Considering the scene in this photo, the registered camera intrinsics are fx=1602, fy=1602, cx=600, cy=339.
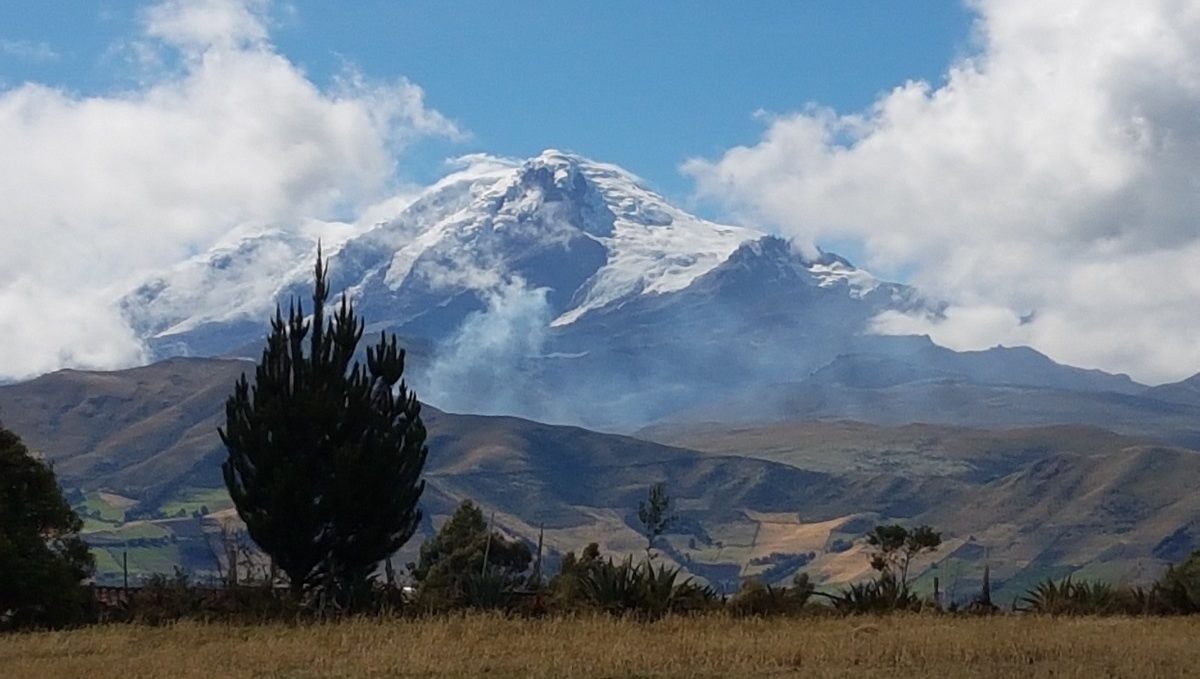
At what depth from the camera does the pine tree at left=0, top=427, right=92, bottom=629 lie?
2519 cm

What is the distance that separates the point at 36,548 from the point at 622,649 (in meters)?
13.0

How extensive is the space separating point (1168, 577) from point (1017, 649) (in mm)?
10285

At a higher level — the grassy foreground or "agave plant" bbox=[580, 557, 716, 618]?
"agave plant" bbox=[580, 557, 716, 618]

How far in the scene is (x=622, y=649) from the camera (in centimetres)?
1712

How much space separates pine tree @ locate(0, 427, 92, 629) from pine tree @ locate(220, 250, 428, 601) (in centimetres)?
532

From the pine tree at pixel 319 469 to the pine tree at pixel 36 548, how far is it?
5.32 m

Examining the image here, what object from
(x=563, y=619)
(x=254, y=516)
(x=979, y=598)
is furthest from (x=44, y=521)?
(x=979, y=598)

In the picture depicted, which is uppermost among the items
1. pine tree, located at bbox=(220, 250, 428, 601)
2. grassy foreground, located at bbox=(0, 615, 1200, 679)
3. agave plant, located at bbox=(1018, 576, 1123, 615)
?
pine tree, located at bbox=(220, 250, 428, 601)

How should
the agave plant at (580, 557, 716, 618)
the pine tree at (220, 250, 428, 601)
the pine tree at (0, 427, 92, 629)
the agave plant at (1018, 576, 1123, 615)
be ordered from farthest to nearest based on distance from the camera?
the pine tree at (220, 250, 428, 601) → the pine tree at (0, 427, 92, 629) → the agave plant at (1018, 576, 1123, 615) → the agave plant at (580, 557, 716, 618)

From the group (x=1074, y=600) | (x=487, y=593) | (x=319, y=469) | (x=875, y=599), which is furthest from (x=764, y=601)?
(x=319, y=469)

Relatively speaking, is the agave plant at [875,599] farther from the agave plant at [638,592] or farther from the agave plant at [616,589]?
the agave plant at [616,589]

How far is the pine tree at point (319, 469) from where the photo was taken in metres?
32.7

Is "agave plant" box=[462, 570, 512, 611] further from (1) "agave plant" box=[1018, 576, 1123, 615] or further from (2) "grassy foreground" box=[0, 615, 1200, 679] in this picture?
(1) "agave plant" box=[1018, 576, 1123, 615]

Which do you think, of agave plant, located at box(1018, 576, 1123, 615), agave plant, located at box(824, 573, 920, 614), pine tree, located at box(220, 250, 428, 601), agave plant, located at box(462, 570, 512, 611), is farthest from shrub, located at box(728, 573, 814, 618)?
pine tree, located at box(220, 250, 428, 601)
